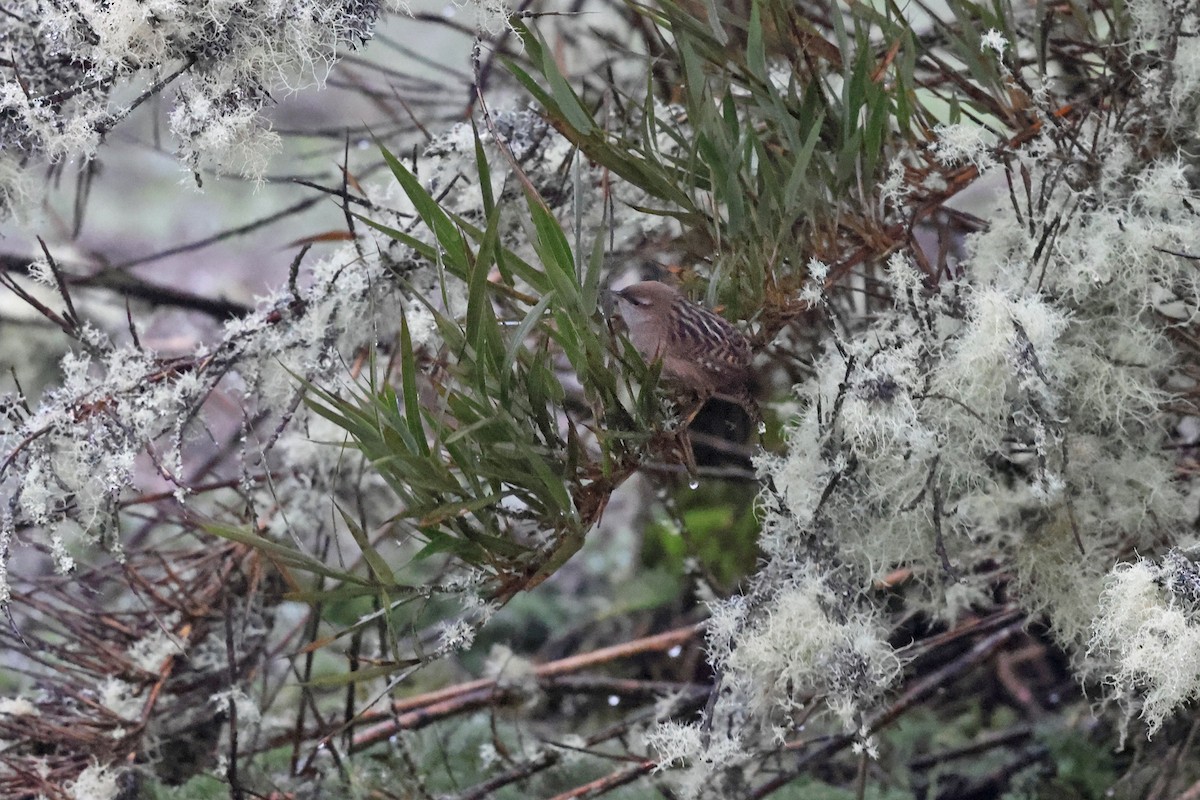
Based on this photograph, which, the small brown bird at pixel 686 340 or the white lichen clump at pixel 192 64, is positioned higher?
the white lichen clump at pixel 192 64

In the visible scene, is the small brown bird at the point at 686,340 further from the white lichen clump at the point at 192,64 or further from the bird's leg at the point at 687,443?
the white lichen clump at the point at 192,64

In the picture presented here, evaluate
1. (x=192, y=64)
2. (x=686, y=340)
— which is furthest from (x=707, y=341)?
(x=192, y=64)

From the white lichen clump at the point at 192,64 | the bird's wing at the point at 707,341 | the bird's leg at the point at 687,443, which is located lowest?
the bird's leg at the point at 687,443

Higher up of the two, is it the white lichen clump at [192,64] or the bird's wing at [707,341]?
the white lichen clump at [192,64]

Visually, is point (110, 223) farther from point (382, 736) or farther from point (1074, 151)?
point (1074, 151)

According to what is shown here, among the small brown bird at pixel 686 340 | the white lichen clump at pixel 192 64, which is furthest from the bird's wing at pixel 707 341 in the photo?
the white lichen clump at pixel 192 64

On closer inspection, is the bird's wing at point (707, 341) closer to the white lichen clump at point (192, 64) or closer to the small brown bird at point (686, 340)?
the small brown bird at point (686, 340)

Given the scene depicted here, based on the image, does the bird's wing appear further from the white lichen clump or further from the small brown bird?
the white lichen clump

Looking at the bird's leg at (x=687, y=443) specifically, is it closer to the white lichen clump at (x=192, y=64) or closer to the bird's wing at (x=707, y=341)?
the bird's wing at (x=707, y=341)

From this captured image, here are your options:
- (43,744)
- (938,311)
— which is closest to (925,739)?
(938,311)
